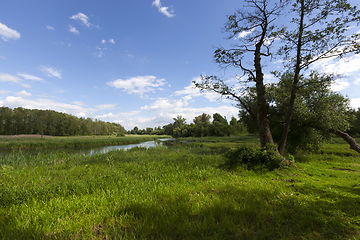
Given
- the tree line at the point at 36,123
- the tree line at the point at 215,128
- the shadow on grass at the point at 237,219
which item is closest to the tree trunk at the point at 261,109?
the shadow on grass at the point at 237,219

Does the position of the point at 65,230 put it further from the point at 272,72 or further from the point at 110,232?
the point at 272,72

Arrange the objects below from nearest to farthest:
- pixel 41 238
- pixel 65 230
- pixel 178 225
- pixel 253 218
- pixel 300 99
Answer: pixel 41 238 < pixel 65 230 < pixel 178 225 < pixel 253 218 < pixel 300 99

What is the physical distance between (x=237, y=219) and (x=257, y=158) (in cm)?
613

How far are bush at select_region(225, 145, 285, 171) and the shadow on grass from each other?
364cm

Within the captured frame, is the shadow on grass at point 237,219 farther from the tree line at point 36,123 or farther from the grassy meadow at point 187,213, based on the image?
the tree line at point 36,123

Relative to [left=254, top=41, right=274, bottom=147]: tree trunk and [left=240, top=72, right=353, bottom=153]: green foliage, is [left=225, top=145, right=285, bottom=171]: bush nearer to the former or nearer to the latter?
[left=254, top=41, right=274, bottom=147]: tree trunk

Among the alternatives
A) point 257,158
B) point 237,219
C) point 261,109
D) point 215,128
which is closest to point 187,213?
point 237,219

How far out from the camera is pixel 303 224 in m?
3.37

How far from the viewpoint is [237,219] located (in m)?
3.52

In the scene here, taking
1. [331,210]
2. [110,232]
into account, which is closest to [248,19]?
[331,210]

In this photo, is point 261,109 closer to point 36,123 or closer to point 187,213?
point 187,213

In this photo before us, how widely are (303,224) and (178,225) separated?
9.74ft

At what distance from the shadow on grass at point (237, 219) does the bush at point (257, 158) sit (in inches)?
143

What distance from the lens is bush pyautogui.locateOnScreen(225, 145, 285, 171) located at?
27.1 feet
